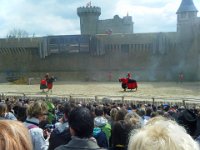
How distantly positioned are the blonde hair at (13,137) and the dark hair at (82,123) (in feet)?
4.12

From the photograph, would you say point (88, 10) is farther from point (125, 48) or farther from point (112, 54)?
point (125, 48)

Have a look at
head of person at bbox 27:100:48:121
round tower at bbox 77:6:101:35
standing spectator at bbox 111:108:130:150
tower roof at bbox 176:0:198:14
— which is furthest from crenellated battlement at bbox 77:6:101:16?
standing spectator at bbox 111:108:130:150

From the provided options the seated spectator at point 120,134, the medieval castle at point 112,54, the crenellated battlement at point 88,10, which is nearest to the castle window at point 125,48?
the medieval castle at point 112,54

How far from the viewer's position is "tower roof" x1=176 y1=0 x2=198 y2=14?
46953 millimetres

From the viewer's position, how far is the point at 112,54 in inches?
1727

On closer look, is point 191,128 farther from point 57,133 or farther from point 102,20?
point 102,20

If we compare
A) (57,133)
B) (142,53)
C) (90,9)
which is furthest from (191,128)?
(90,9)

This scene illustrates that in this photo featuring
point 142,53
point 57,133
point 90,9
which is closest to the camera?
point 57,133

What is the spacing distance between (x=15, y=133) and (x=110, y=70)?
41.0 metres

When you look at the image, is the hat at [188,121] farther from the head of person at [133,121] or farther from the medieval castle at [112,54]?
the medieval castle at [112,54]

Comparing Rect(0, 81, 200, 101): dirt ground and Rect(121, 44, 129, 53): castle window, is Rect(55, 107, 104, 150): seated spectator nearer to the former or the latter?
Rect(0, 81, 200, 101): dirt ground

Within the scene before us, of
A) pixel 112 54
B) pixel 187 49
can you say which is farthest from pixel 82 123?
pixel 112 54

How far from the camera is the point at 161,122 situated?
2.32 metres

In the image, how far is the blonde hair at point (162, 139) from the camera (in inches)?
79.4
